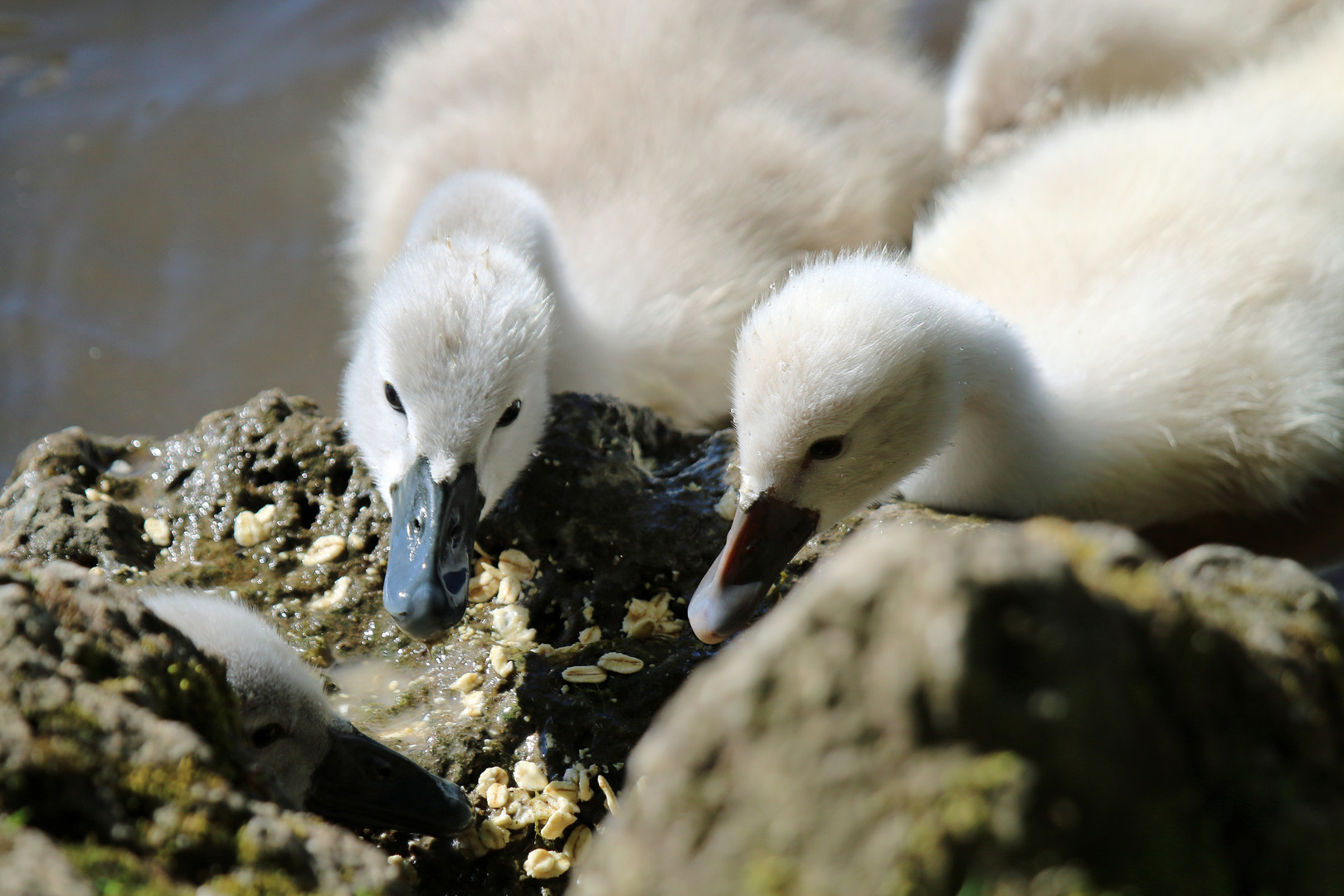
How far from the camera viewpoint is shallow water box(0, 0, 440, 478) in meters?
4.09

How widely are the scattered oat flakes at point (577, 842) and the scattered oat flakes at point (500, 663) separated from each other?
357mm

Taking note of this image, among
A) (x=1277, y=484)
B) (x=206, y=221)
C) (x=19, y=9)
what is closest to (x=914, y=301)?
(x=1277, y=484)

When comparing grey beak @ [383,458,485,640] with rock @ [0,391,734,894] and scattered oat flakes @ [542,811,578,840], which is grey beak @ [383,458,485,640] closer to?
rock @ [0,391,734,894]

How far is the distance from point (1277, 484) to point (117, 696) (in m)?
2.42

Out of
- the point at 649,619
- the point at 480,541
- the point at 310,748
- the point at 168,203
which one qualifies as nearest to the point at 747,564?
the point at 649,619

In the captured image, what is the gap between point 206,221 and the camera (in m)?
4.67

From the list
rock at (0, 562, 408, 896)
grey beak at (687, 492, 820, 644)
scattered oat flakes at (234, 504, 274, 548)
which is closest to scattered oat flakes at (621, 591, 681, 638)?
grey beak at (687, 492, 820, 644)

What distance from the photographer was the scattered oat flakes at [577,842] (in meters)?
1.88

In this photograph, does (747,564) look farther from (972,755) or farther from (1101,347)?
(972,755)

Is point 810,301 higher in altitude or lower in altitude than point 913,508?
higher

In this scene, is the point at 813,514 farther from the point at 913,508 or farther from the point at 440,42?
the point at 440,42

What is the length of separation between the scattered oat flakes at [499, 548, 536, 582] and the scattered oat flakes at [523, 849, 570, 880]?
0.69 metres

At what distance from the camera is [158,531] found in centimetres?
254

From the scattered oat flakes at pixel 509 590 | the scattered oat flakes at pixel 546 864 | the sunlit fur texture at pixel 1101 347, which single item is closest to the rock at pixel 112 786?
the scattered oat flakes at pixel 546 864
